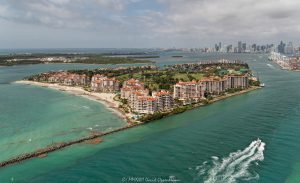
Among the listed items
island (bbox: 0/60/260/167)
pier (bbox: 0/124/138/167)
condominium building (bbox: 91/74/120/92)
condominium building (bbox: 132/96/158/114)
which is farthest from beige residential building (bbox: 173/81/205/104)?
pier (bbox: 0/124/138/167)

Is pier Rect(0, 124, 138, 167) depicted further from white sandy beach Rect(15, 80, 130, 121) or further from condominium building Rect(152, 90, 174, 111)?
condominium building Rect(152, 90, 174, 111)

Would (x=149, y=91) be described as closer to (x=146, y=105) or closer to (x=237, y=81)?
(x=146, y=105)

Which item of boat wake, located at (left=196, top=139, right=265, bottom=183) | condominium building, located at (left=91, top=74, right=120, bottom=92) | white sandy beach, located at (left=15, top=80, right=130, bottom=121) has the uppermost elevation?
condominium building, located at (left=91, top=74, right=120, bottom=92)

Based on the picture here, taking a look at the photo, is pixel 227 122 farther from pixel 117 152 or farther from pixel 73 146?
pixel 73 146

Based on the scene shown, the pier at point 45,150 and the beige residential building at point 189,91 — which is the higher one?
the beige residential building at point 189,91

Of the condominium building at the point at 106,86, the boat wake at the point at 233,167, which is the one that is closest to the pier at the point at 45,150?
the boat wake at the point at 233,167

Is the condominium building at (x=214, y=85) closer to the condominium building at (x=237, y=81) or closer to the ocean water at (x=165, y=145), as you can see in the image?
the condominium building at (x=237, y=81)

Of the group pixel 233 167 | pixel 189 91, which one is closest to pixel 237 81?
pixel 189 91

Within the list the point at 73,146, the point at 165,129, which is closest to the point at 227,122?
the point at 165,129
